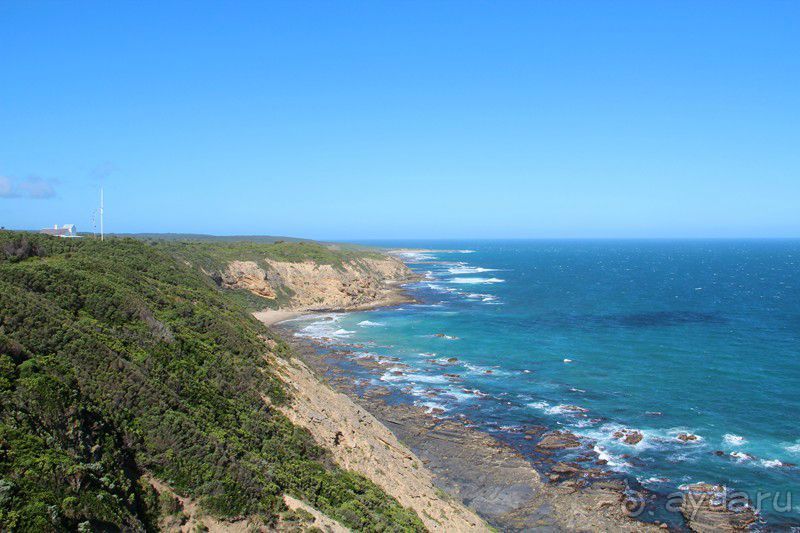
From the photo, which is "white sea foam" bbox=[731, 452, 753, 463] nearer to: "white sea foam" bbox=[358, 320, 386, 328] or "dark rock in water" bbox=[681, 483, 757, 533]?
"dark rock in water" bbox=[681, 483, 757, 533]

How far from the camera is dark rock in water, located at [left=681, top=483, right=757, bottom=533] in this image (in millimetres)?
22391

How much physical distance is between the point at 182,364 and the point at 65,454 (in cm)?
897

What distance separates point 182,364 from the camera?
21.3 meters

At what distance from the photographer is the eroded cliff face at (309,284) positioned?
77.6 m

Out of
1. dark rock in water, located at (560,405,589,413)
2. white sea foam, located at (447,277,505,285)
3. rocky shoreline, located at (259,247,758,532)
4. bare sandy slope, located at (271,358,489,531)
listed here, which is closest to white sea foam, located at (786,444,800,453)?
rocky shoreline, located at (259,247,758,532)

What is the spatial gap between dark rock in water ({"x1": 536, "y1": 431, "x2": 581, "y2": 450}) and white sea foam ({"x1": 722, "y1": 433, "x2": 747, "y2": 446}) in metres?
8.78

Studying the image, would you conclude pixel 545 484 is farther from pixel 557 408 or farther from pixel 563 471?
pixel 557 408

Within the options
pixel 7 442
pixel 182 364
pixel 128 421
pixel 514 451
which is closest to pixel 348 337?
pixel 514 451

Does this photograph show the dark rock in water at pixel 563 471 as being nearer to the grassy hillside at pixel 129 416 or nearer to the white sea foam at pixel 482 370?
the grassy hillside at pixel 129 416

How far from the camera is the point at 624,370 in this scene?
45.0 m

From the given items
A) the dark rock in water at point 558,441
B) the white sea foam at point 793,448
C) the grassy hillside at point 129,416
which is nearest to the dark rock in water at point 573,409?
the dark rock in water at point 558,441

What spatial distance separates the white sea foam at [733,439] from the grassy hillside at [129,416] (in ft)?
70.4

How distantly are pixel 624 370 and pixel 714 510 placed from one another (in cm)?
2231

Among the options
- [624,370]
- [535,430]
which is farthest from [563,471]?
[624,370]
